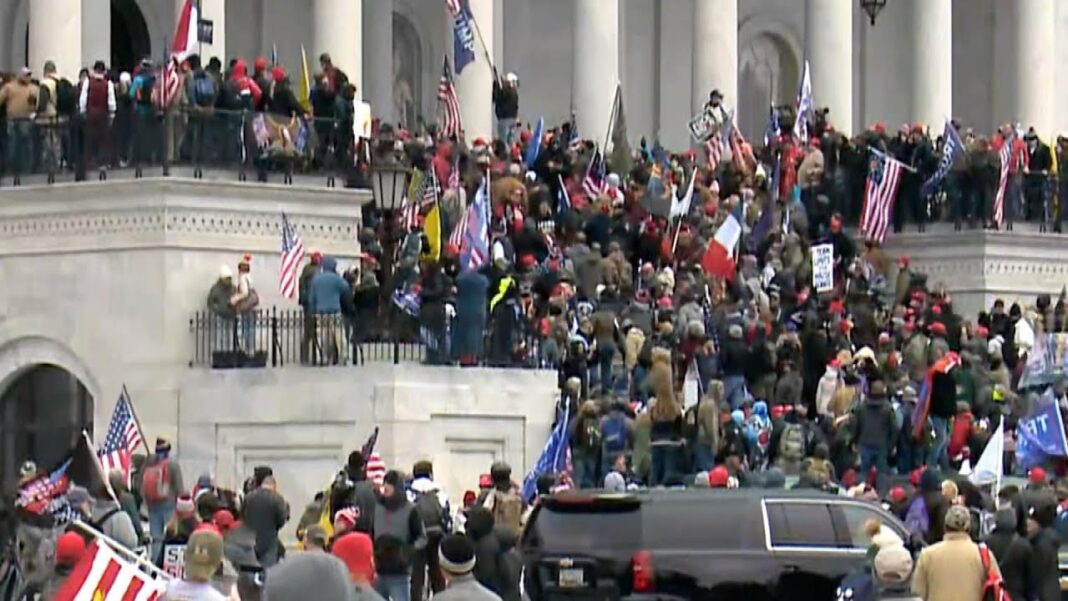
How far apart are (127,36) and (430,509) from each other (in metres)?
22.2

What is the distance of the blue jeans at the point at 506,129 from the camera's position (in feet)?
151

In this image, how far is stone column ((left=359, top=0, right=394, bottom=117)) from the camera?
173 feet

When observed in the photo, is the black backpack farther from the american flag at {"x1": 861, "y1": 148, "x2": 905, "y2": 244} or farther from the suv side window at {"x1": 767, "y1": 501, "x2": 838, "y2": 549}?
the american flag at {"x1": 861, "y1": 148, "x2": 905, "y2": 244}

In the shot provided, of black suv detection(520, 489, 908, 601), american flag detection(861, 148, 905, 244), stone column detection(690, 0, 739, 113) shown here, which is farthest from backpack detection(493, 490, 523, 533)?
stone column detection(690, 0, 739, 113)

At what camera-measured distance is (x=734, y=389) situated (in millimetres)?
38000

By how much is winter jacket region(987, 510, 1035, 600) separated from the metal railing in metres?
13.5

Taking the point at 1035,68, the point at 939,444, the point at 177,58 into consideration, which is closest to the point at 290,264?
the point at 177,58

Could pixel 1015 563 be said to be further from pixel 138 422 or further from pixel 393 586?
pixel 138 422

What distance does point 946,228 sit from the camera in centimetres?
4806

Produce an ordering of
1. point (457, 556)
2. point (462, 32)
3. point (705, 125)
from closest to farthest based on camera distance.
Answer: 1. point (457, 556)
2. point (462, 32)
3. point (705, 125)

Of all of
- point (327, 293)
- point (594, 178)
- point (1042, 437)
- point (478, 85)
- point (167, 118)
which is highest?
point (478, 85)

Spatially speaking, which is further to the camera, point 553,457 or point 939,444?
point 939,444

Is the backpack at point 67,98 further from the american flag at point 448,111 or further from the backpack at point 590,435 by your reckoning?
the backpack at point 590,435

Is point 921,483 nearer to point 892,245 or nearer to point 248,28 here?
point 892,245
